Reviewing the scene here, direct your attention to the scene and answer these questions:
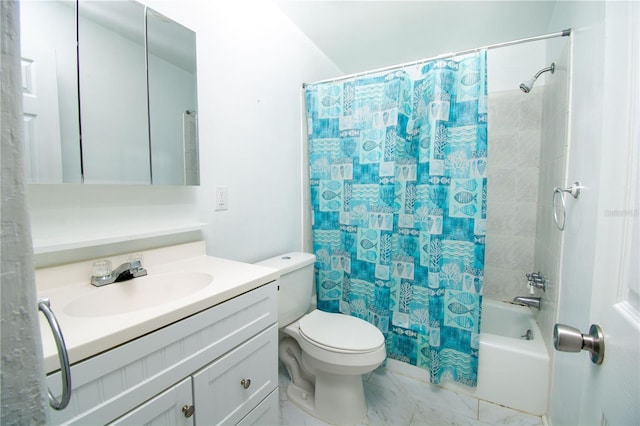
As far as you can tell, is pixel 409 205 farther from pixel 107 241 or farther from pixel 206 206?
pixel 107 241

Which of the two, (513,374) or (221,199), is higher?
(221,199)

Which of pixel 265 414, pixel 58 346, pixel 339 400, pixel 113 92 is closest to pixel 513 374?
pixel 339 400

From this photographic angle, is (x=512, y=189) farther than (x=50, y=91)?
Yes

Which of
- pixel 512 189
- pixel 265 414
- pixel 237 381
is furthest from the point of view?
pixel 512 189

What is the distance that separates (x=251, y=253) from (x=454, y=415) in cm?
141

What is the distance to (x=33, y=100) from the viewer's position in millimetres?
806

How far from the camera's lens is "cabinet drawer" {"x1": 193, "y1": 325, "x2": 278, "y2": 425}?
83 centimetres

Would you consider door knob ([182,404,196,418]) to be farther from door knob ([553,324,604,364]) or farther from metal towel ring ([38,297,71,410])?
door knob ([553,324,604,364])

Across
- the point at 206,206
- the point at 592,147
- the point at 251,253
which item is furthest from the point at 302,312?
the point at 592,147

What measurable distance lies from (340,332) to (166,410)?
0.90 meters

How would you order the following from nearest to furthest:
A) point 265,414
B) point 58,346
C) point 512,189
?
point 58,346 → point 265,414 → point 512,189

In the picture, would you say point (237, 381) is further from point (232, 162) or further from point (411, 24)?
point (411, 24)

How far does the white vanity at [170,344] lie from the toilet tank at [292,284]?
39 centimetres

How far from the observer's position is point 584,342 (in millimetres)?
471
